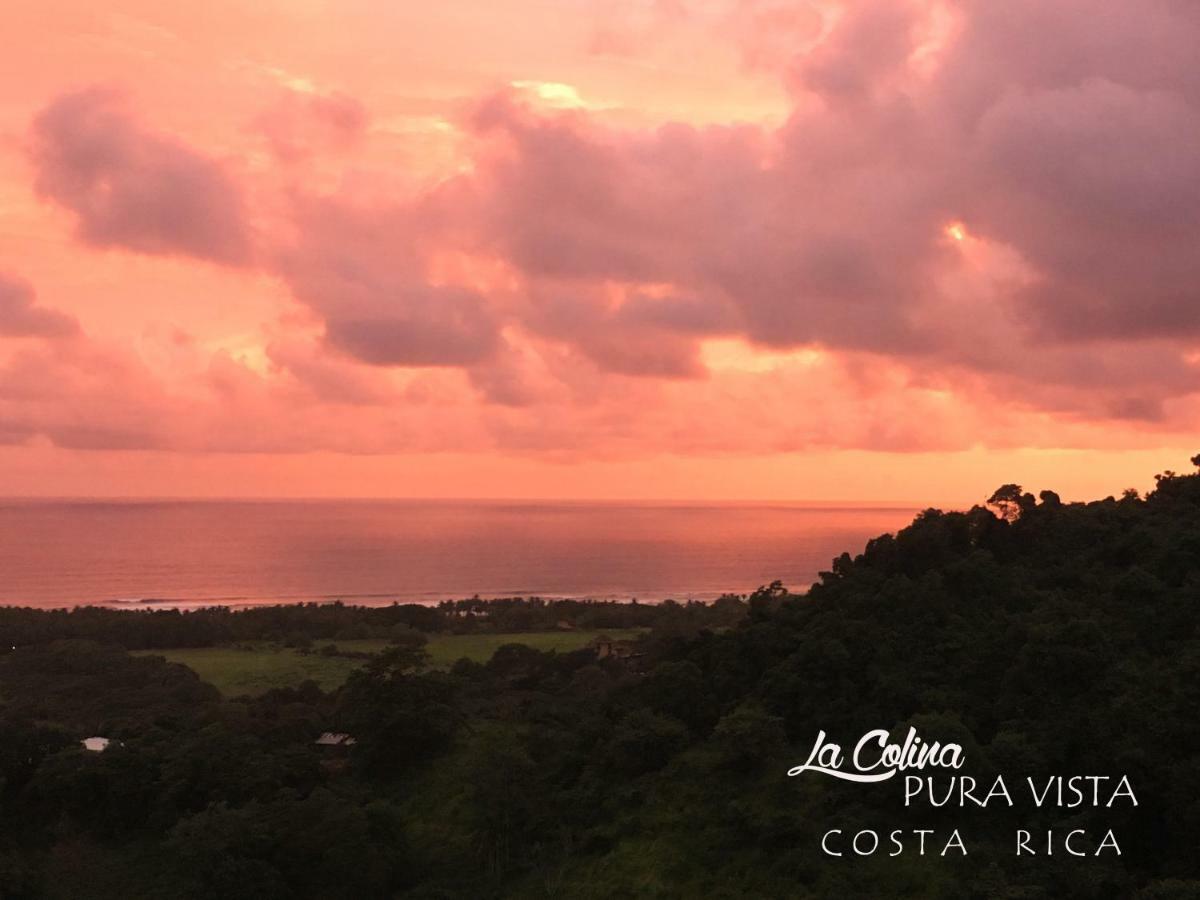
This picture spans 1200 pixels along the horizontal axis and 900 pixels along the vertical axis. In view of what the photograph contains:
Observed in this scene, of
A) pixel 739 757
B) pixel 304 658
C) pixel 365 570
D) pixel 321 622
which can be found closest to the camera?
pixel 739 757

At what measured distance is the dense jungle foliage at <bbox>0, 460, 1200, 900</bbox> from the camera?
958 inches

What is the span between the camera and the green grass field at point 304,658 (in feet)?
176

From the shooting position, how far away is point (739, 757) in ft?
91.6

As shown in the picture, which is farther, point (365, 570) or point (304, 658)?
point (365, 570)

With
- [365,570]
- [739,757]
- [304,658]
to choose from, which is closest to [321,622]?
A: [304,658]

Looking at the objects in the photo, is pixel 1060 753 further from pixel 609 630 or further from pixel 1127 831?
pixel 609 630

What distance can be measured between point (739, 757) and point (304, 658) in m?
40.3

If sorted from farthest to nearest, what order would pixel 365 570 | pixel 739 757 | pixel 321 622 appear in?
1. pixel 365 570
2. pixel 321 622
3. pixel 739 757

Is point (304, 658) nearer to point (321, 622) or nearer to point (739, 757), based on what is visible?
point (321, 622)

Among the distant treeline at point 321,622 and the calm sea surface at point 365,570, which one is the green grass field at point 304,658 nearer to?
the distant treeline at point 321,622

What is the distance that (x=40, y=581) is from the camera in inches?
4899

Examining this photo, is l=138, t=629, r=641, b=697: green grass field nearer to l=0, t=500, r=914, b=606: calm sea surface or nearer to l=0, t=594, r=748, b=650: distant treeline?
l=0, t=594, r=748, b=650: distant treeline

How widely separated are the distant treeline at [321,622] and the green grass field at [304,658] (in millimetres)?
1987

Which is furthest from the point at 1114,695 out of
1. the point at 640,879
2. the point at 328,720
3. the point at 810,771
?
the point at 328,720
